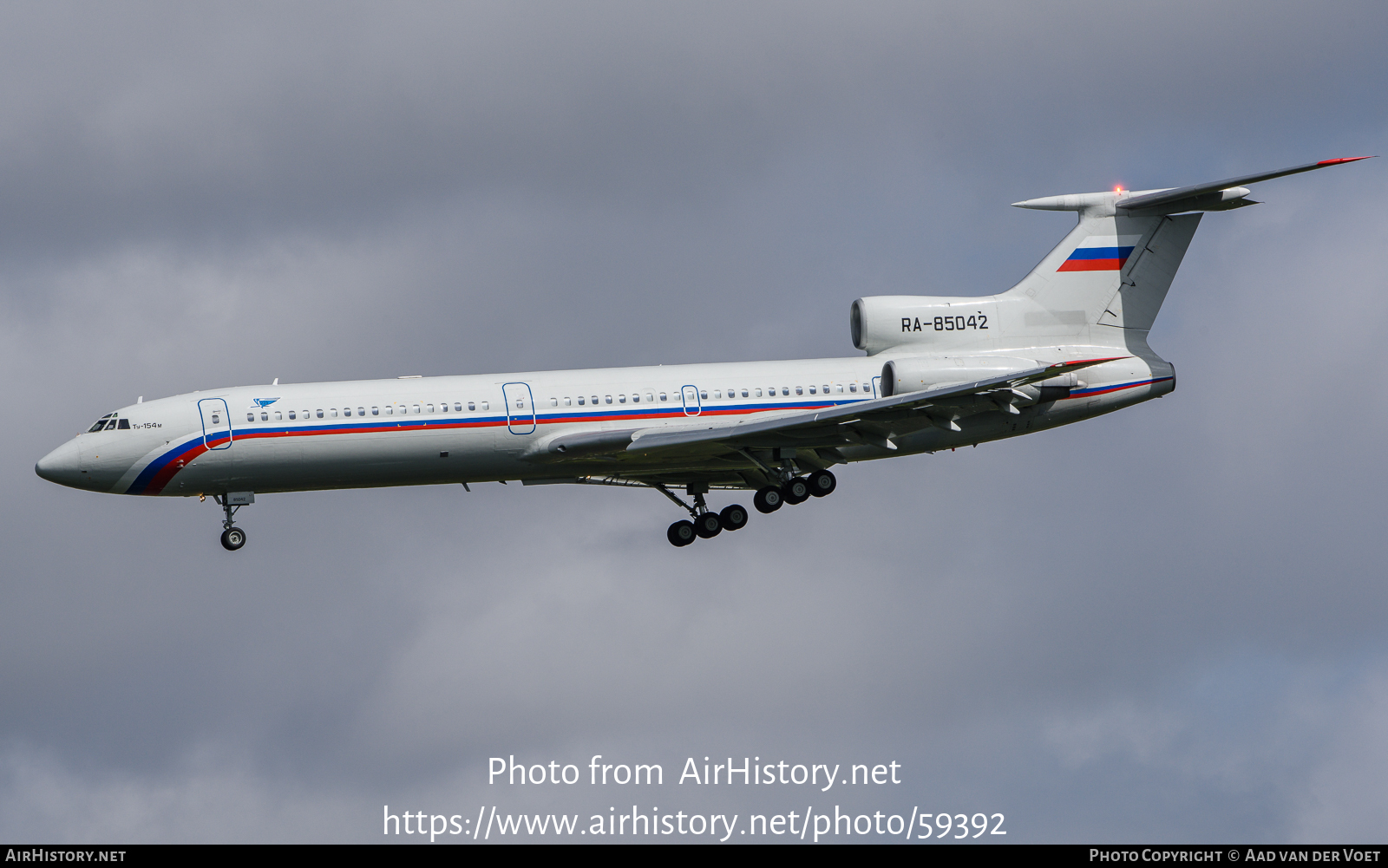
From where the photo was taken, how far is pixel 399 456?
3847 cm

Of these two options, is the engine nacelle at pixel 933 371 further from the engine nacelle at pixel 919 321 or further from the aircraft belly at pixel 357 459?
the aircraft belly at pixel 357 459

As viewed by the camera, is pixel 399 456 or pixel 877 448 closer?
pixel 399 456

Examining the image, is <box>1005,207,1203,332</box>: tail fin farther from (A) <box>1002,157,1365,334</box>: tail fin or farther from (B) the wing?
(B) the wing

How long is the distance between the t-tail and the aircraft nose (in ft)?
64.5

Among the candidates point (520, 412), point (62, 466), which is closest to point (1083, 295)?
point (520, 412)

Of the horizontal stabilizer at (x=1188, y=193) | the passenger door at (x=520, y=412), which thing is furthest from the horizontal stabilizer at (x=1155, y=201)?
the passenger door at (x=520, y=412)

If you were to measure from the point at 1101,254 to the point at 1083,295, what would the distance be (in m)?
1.28

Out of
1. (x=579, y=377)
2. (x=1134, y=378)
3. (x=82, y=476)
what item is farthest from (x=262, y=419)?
(x=1134, y=378)

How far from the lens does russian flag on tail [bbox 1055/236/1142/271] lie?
43.5m

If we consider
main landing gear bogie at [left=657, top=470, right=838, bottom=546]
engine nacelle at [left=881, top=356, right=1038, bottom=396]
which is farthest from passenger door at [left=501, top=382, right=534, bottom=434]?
engine nacelle at [left=881, top=356, right=1038, bottom=396]

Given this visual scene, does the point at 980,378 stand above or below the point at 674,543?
above

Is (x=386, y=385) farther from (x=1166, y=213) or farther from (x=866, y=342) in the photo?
(x=1166, y=213)

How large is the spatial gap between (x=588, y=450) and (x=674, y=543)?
573 cm

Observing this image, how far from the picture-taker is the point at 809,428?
127ft
